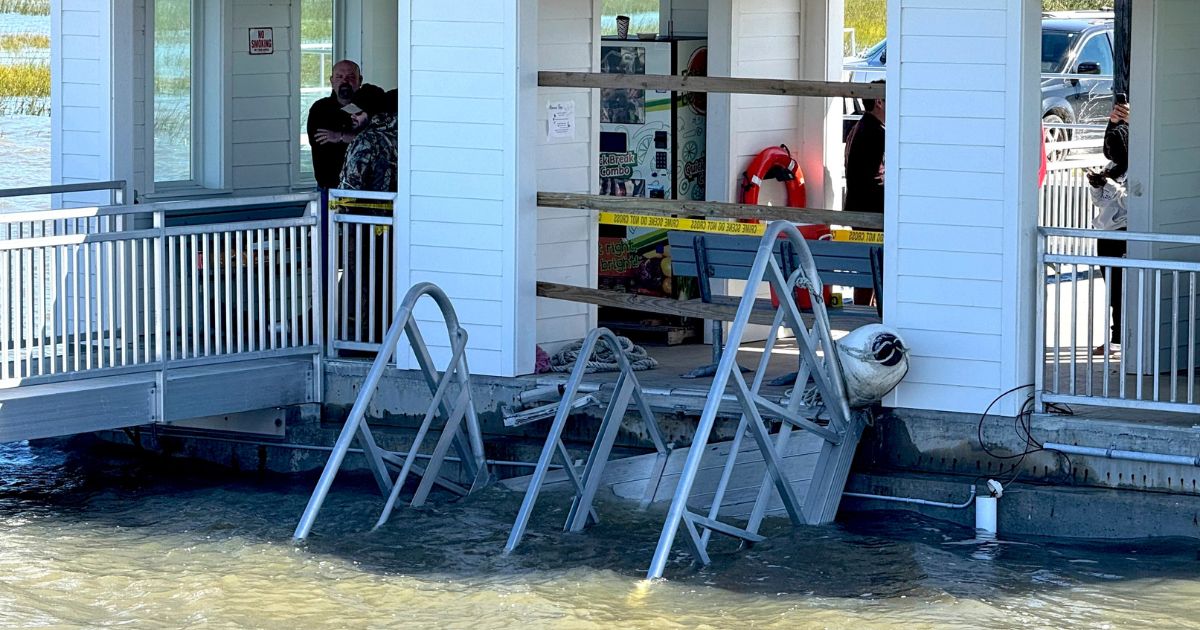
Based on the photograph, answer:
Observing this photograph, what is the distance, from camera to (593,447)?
343 inches

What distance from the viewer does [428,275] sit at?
10242 mm

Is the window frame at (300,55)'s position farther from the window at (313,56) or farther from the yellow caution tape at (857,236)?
the yellow caution tape at (857,236)

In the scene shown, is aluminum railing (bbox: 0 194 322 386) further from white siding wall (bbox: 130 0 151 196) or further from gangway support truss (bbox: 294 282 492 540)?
gangway support truss (bbox: 294 282 492 540)

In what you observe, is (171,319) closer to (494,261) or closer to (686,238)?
(494,261)

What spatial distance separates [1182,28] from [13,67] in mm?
29203

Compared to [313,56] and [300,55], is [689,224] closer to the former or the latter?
[300,55]

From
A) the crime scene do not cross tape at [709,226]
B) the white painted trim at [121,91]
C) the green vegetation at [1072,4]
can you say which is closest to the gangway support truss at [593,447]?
the crime scene do not cross tape at [709,226]

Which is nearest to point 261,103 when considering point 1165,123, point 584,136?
point 584,136

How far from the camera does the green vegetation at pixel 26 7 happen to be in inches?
1608

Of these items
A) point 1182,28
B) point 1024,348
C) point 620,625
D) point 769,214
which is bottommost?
point 620,625

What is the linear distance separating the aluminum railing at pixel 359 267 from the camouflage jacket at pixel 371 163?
5.9 inches

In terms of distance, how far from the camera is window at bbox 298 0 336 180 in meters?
13.4

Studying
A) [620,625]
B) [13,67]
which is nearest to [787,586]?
[620,625]

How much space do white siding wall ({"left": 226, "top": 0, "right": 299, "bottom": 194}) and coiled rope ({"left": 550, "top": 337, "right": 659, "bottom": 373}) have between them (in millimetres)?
3475
